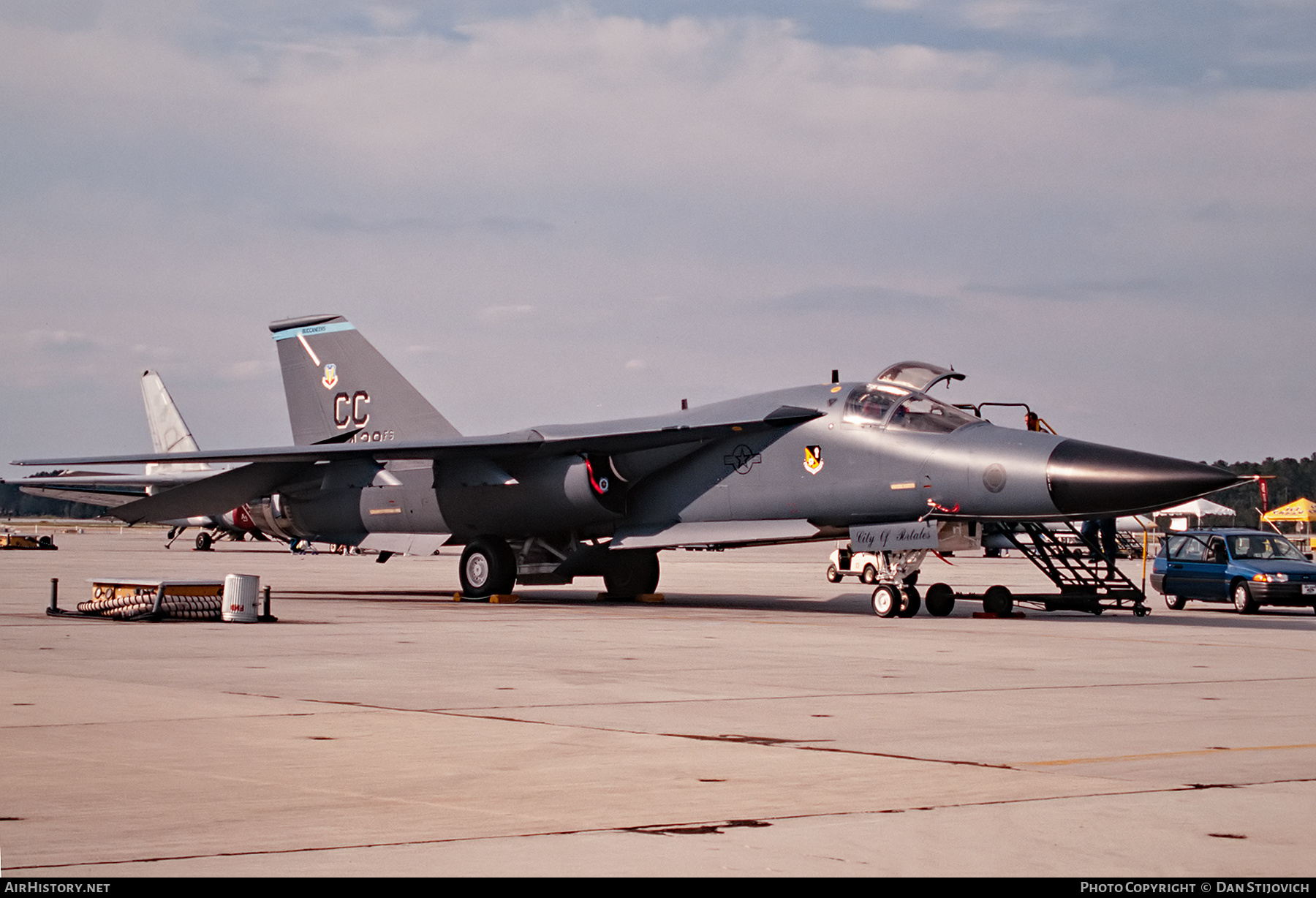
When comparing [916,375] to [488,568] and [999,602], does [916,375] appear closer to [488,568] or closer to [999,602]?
[999,602]

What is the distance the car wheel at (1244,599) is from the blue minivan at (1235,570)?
1 cm

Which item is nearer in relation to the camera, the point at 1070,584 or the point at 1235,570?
the point at 1070,584

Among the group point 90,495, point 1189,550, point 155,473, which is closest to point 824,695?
point 1189,550

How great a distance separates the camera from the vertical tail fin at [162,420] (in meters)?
42.7

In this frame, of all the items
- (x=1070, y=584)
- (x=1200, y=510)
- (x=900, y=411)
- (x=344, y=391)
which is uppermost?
(x=344, y=391)

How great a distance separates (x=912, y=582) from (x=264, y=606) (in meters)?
8.04

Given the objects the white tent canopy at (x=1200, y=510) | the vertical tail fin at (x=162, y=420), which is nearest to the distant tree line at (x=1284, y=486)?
the white tent canopy at (x=1200, y=510)

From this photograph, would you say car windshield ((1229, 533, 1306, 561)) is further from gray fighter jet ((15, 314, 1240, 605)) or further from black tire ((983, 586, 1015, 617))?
gray fighter jet ((15, 314, 1240, 605))

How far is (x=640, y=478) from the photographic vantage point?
20.1 meters

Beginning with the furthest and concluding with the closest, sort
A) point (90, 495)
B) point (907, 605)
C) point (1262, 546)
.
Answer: point (90, 495)
point (1262, 546)
point (907, 605)

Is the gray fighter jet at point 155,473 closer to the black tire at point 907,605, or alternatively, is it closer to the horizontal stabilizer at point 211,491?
the horizontal stabilizer at point 211,491

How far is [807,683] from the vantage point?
973 cm

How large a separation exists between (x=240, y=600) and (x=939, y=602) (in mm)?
8708

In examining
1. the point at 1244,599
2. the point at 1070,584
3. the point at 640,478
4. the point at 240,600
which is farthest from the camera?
the point at 1244,599
